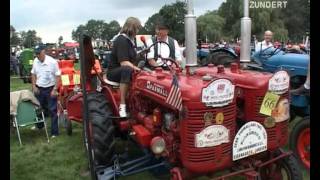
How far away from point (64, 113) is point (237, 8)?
5501cm

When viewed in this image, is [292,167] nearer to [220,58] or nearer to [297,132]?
[297,132]

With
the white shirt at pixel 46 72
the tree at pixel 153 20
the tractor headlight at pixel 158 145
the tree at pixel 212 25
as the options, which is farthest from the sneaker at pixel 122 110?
the tree at pixel 212 25

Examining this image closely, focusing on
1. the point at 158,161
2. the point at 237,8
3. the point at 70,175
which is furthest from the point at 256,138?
the point at 237,8

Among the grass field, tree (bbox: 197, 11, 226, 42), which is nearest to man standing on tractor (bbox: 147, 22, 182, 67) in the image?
the grass field

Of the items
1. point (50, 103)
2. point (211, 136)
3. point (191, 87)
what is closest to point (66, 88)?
point (50, 103)

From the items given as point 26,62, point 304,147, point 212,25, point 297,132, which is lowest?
point 304,147

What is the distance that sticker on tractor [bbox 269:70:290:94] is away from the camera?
3707mm

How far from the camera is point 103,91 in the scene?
17.2 feet

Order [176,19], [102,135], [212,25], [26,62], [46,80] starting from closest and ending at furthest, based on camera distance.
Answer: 1. [102,135]
2. [46,80]
3. [26,62]
4. [176,19]
5. [212,25]

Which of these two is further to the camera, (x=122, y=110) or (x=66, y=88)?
(x=66, y=88)

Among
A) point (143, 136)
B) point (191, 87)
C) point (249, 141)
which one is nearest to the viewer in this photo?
point (191, 87)

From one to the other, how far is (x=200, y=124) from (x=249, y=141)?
0.50 metres

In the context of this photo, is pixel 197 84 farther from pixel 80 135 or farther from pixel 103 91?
pixel 80 135

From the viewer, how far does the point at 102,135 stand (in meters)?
4.50
